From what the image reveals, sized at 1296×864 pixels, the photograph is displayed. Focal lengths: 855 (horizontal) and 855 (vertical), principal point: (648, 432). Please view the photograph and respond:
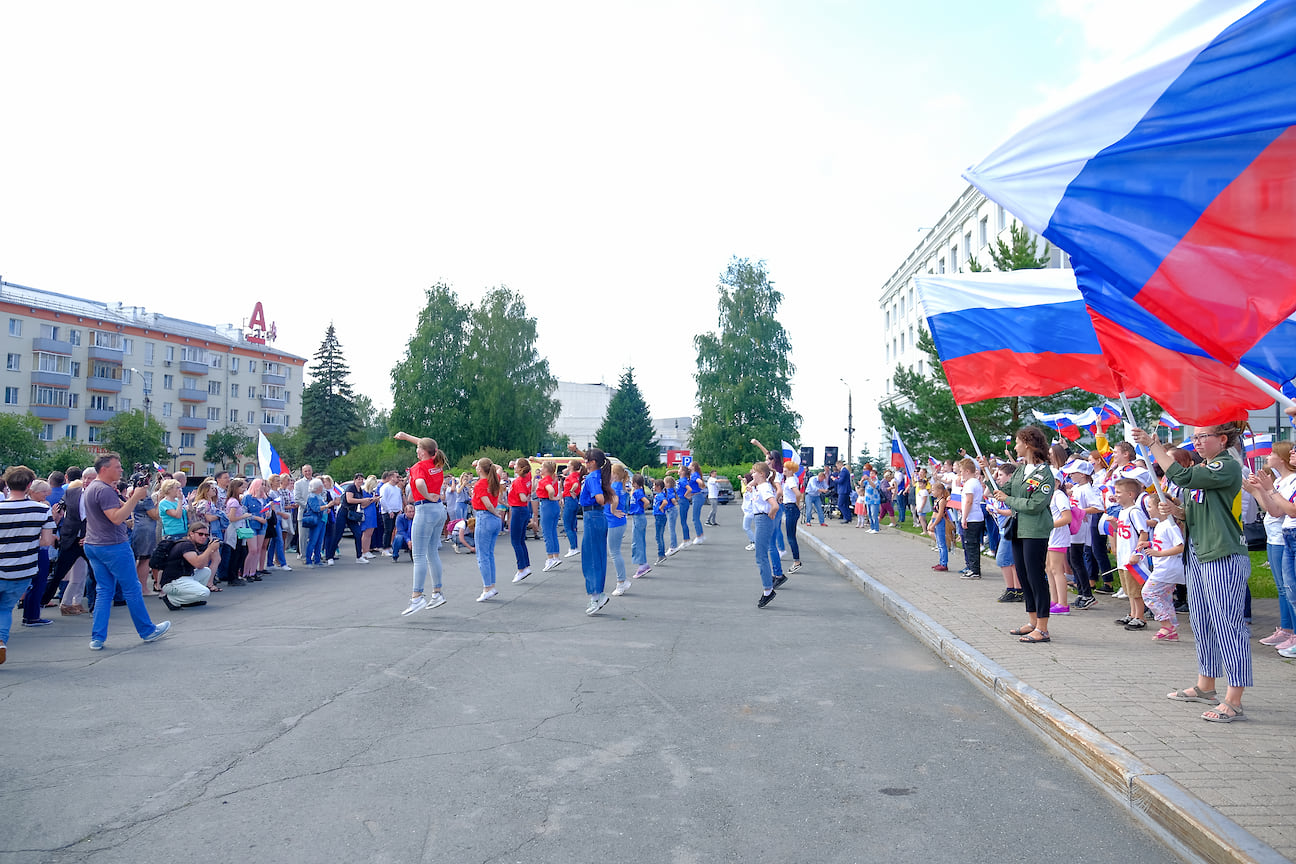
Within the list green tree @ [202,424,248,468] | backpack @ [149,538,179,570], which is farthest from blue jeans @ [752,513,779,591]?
green tree @ [202,424,248,468]

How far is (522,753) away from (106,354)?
77.9 metres

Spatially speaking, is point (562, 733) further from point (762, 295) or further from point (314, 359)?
point (314, 359)

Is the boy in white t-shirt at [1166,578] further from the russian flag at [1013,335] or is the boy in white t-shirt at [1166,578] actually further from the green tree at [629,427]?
the green tree at [629,427]

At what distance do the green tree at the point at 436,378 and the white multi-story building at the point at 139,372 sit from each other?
65.2 ft

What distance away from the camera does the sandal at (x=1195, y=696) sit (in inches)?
226

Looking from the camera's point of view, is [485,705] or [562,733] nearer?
[562,733]

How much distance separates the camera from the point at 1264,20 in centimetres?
376

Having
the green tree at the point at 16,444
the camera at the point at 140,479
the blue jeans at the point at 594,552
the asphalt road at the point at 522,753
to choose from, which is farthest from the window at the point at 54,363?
the blue jeans at the point at 594,552

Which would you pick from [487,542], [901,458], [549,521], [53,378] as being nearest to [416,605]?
[487,542]

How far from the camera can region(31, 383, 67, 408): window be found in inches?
2549

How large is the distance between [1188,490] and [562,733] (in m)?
4.46

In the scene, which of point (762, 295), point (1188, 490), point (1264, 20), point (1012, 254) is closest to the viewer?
point (1264, 20)

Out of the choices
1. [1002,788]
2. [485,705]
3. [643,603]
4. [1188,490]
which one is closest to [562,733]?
[485,705]

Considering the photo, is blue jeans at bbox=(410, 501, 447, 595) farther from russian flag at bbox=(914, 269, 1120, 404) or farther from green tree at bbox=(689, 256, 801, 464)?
green tree at bbox=(689, 256, 801, 464)
